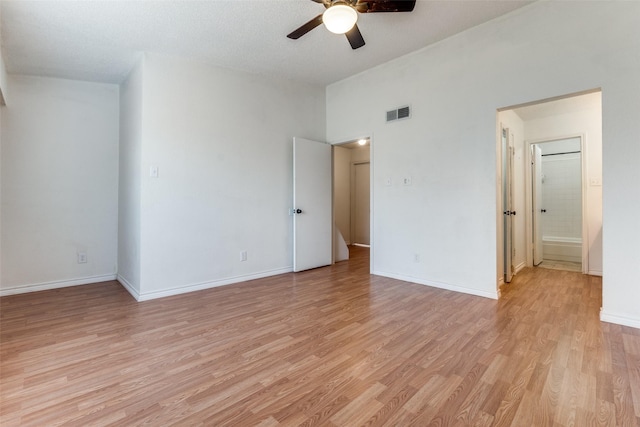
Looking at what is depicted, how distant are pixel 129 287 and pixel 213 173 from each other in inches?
66.0

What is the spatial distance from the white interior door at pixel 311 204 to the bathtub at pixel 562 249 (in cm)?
415

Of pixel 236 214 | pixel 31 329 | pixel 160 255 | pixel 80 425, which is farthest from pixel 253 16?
pixel 31 329

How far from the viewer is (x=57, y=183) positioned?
147 inches

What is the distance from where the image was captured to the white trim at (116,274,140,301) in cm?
318

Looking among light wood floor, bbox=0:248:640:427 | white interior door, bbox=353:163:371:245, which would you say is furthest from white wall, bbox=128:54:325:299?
white interior door, bbox=353:163:371:245

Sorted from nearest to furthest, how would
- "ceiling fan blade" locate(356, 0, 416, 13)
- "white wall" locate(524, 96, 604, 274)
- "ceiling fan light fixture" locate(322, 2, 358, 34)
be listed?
"ceiling fan light fixture" locate(322, 2, 358, 34) < "ceiling fan blade" locate(356, 0, 416, 13) < "white wall" locate(524, 96, 604, 274)

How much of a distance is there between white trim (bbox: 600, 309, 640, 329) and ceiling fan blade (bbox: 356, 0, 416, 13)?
2.93m

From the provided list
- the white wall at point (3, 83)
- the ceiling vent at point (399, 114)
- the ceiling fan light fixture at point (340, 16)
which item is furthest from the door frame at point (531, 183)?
the white wall at point (3, 83)

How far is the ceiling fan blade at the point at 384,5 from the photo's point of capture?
7.14 feet

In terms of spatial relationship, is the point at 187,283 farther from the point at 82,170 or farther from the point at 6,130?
the point at 6,130

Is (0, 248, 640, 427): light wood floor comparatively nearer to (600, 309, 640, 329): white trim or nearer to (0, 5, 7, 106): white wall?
(600, 309, 640, 329): white trim

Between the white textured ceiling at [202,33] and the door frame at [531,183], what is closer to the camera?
the white textured ceiling at [202,33]

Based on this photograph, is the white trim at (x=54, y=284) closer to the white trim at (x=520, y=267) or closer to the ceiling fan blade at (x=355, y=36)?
the ceiling fan blade at (x=355, y=36)

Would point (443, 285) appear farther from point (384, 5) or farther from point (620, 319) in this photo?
point (384, 5)
